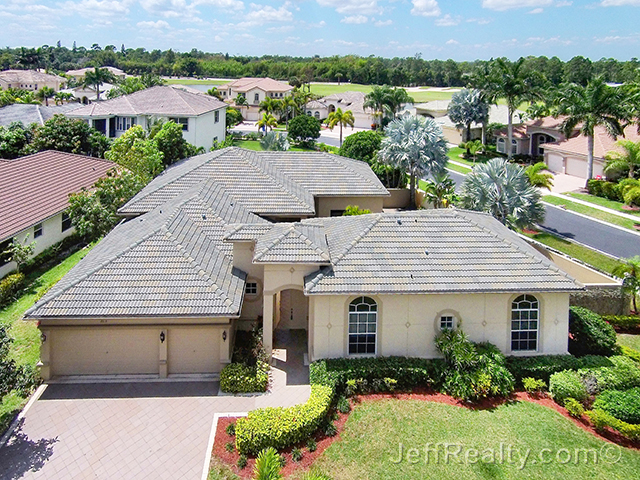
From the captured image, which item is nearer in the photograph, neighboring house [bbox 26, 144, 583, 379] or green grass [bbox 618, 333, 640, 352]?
neighboring house [bbox 26, 144, 583, 379]

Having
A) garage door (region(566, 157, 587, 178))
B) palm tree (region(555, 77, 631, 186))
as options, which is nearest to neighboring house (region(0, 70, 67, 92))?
garage door (region(566, 157, 587, 178))

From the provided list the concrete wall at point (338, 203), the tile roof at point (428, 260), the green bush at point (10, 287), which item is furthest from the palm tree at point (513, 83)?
the green bush at point (10, 287)

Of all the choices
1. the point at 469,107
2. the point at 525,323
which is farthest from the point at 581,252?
the point at 469,107

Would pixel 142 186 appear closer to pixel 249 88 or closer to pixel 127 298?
pixel 127 298

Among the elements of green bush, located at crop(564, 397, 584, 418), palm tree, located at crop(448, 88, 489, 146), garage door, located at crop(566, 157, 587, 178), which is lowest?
green bush, located at crop(564, 397, 584, 418)

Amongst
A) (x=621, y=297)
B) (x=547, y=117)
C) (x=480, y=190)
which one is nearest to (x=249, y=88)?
(x=547, y=117)

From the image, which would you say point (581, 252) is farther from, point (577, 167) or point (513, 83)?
point (513, 83)

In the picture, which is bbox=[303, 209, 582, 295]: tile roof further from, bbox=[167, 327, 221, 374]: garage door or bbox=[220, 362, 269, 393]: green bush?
bbox=[167, 327, 221, 374]: garage door
